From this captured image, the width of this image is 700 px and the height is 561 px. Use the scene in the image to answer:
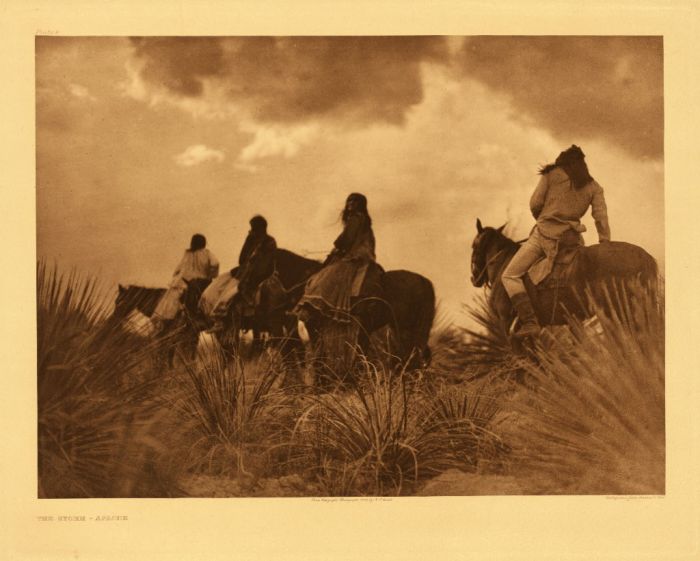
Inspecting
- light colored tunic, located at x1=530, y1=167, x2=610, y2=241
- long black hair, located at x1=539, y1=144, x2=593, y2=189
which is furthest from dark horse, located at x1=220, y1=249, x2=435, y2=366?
long black hair, located at x1=539, y1=144, x2=593, y2=189

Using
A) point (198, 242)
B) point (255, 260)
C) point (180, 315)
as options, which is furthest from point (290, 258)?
point (180, 315)

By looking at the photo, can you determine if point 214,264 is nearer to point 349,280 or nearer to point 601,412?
point 349,280

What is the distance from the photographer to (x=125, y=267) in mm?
5336

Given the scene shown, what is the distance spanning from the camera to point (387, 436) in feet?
16.8

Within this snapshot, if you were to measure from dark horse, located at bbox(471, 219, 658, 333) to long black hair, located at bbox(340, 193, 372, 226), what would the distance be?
0.74 metres

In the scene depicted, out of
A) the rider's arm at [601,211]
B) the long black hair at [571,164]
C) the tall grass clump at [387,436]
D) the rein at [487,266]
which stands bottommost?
the tall grass clump at [387,436]

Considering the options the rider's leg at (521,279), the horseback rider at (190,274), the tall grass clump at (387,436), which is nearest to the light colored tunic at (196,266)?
the horseback rider at (190,274)

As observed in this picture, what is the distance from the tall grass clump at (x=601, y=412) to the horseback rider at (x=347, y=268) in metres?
1.27

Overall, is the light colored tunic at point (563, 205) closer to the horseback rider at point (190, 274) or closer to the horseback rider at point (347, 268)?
the horseback rider at point (347, 268)

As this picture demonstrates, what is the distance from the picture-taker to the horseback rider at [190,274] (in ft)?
17.5

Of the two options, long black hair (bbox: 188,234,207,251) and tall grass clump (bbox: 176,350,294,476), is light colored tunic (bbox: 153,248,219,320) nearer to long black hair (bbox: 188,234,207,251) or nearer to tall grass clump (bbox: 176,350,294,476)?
long black hair (bbox: 188,234,207,251)

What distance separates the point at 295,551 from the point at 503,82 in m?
3.26

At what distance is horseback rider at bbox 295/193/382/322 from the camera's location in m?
5.37

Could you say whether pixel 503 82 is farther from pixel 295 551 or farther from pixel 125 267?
pixel 295 551
